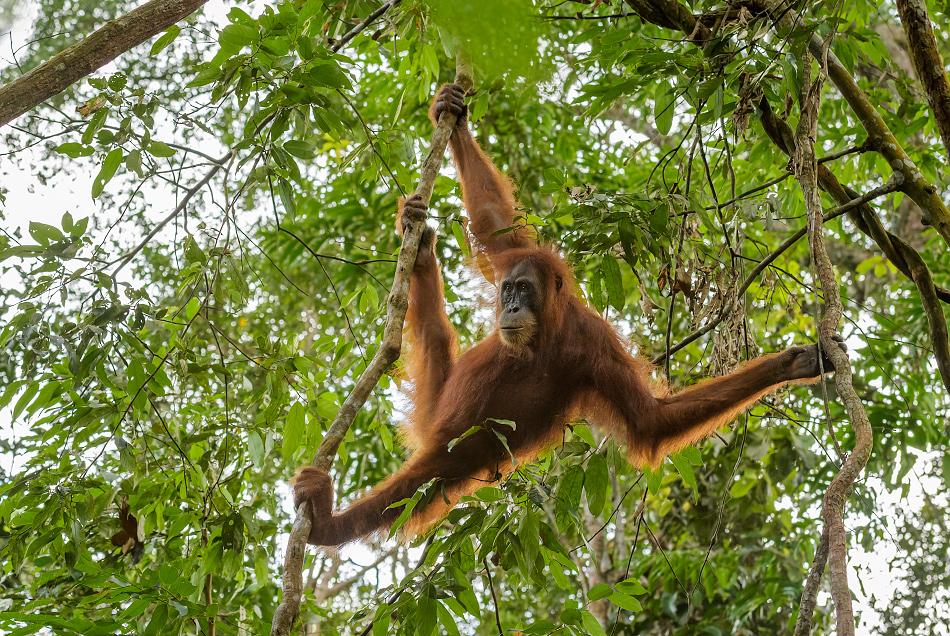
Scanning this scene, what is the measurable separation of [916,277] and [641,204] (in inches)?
46.2

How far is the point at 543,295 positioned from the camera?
145 inches

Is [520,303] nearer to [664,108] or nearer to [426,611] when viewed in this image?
Result: [664,108]

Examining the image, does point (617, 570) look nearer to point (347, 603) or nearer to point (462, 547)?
point (347, 603)

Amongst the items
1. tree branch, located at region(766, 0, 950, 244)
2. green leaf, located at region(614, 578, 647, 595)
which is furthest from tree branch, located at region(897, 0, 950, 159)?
green leaf, located at region(614, 578, 647, 595)

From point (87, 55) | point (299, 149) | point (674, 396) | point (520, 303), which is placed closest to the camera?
point (87, 55)

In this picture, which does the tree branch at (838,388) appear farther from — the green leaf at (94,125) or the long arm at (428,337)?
the green leaf at (94,125)

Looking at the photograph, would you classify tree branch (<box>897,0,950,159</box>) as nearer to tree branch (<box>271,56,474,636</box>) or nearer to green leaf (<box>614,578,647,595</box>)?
tree branch (<box>271,56,474,636</box>)

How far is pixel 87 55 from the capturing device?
215 cm

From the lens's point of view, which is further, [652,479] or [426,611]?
[652,479]

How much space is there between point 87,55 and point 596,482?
7.13ft

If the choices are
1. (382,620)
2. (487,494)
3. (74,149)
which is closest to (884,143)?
(487,494)

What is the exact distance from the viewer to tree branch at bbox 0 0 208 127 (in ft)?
6.69

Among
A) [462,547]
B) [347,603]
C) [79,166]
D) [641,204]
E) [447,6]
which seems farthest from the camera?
[347,603]

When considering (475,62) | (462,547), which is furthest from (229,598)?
(475,62)
